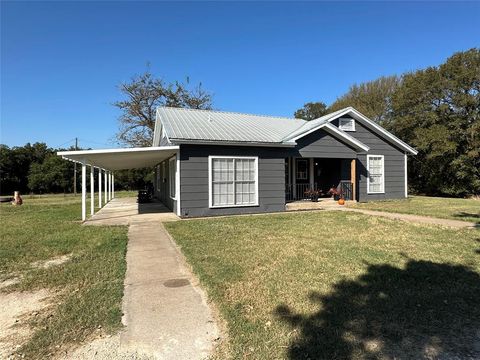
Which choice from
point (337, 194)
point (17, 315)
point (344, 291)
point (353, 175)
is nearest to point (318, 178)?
point (337, 194)

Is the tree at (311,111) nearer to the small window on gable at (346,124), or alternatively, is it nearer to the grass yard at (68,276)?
the small window on gable at (346,124)

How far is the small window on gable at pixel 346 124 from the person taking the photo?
17219 millimetres

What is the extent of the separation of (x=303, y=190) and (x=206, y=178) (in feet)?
23.5

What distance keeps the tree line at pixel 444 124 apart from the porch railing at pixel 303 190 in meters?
10.4

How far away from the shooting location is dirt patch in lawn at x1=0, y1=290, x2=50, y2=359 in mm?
3180

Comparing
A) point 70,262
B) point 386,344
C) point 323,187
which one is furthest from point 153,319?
point 323,187

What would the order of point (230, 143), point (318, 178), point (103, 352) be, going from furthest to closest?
point (318, 178), point (230, 143), point (103, 352)

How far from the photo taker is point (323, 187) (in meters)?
18.7

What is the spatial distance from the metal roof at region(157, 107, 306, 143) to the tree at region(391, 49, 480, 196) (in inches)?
450

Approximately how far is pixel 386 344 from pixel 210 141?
9560 mm

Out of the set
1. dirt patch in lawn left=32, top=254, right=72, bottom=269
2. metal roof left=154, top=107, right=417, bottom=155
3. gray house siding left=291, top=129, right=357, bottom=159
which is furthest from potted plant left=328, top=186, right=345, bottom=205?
dirt patch in lawn left=32, top=254, right=72, bottom=269

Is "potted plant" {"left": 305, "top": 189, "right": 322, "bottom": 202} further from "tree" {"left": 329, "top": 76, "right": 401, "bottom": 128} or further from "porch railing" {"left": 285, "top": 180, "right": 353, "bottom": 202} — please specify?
"tree" {"left": 329, "top": 76, "right": 401, "bottom": 128}

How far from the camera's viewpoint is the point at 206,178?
1212 cm

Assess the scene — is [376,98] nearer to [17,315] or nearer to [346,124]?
[346,124]
